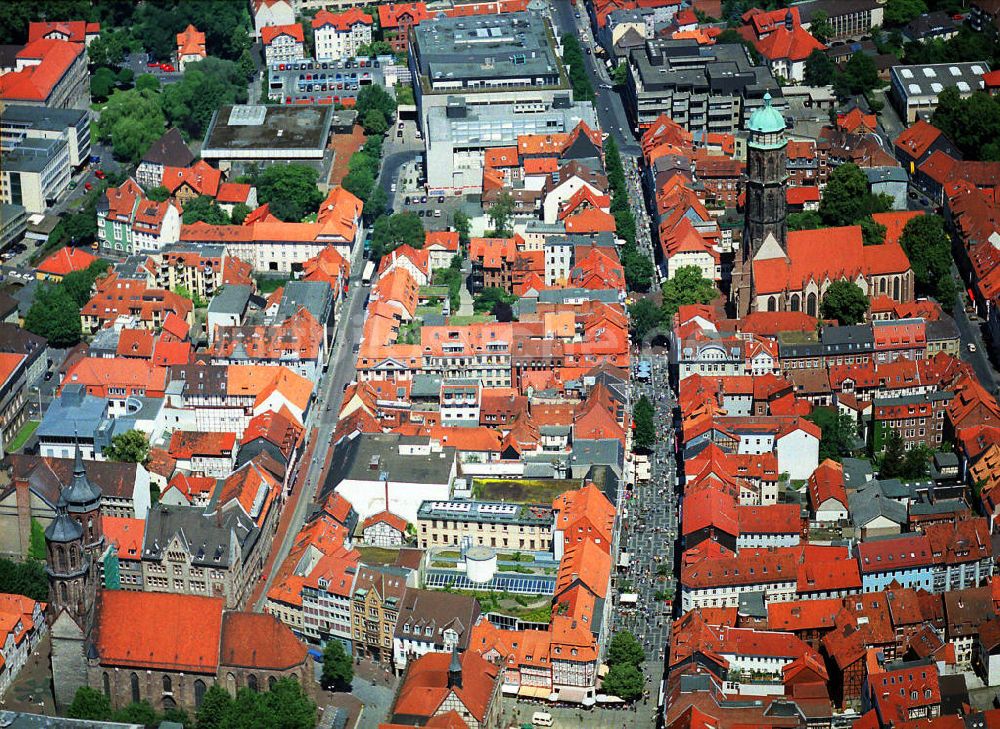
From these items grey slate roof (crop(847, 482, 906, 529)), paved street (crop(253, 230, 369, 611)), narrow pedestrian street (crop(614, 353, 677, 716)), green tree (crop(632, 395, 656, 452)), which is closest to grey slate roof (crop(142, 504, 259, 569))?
paved street (crop(253, 230, 369, 611))

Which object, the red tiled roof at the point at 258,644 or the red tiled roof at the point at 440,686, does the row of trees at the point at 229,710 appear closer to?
the red tiled roof at the point at 258,644

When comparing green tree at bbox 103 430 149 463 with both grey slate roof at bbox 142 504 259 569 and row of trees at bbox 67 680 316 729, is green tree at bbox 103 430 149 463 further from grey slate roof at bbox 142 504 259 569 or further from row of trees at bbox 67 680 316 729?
row of trees at bbox 67 680 316 729

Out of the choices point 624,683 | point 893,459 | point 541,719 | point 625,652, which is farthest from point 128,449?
point 893,459

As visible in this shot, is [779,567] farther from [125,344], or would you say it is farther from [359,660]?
[125,344]

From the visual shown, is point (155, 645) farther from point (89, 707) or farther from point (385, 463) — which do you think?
point (385, 463)

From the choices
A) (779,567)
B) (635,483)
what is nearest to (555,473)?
(635,483)
